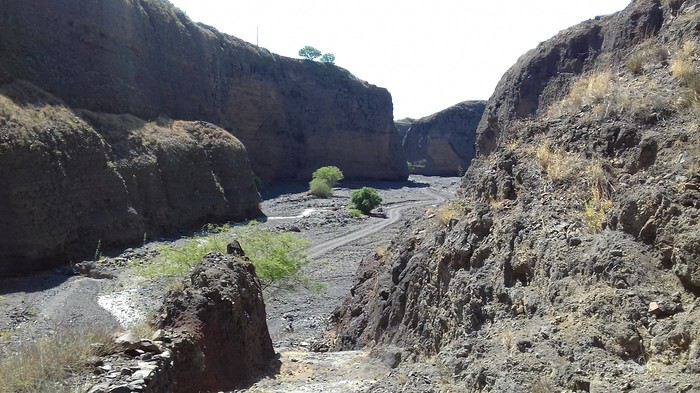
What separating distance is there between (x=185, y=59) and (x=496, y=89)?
143ft

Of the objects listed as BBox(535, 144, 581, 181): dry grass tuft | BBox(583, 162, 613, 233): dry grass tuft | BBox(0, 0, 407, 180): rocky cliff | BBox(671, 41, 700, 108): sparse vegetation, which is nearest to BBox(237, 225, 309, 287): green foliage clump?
BBox(535, 144, 581, 181): dry grass tuft

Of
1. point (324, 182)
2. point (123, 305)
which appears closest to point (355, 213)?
point (324, 182)

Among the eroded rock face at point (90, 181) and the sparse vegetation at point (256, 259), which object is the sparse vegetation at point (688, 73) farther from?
the eroded rock face at point (90, 181)

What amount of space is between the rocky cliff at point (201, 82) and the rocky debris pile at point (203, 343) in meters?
26.5

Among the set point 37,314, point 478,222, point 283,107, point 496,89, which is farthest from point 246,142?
point 478,222

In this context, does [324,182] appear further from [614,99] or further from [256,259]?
[614,99]

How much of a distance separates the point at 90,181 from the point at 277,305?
42.2 feet

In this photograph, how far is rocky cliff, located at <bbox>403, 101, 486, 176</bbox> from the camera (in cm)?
10450

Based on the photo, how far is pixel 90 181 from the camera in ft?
103

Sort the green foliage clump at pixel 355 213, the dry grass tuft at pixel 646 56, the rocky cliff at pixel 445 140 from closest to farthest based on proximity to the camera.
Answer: the dry grass tuft at pixel 646 56 < the green foliage clump at pixel 355 213 < the rocky cliff at pixel 445 140

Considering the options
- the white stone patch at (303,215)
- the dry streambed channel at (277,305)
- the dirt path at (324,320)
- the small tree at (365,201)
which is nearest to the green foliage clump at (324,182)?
the dirt path at (324,320)

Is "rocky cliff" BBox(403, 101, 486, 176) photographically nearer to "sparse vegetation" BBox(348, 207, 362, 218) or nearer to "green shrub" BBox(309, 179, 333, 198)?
"green shrub" BBox(309, 179, 333, 198)

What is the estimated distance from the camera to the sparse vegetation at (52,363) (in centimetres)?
630

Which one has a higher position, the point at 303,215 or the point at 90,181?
the point at 90,181
